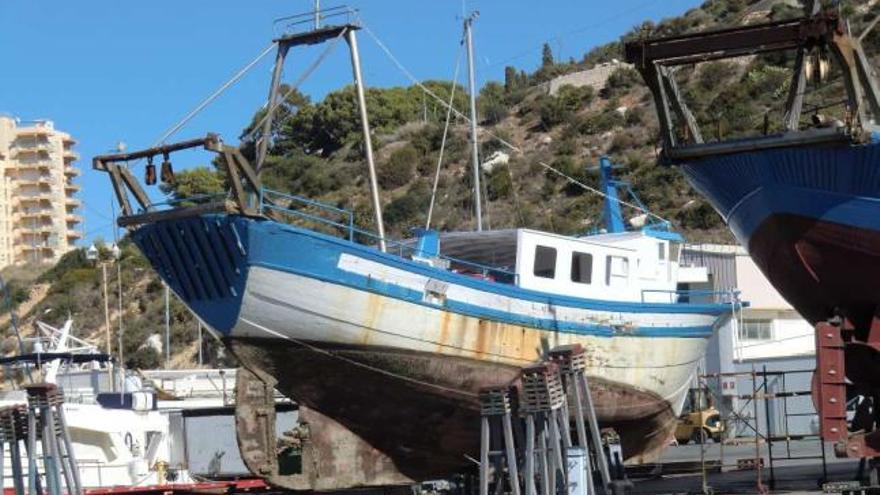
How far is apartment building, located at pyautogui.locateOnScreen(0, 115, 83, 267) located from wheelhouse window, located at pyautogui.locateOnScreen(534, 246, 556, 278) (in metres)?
105

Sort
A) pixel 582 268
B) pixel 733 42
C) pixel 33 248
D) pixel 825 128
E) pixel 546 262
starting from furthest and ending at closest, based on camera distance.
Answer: pixel 33 248, pixel 582 268, pixel 546 262, pixel 733 42, pixel 825 128

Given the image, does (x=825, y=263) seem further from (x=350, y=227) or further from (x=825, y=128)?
(x=350, y=227)

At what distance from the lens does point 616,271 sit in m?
22.6

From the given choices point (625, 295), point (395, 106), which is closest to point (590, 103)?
point (395, 106)

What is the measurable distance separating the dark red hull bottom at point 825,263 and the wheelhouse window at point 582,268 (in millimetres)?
3971

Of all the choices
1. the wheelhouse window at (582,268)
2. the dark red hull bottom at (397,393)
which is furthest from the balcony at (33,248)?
the dark red hull bottom at (397,393)

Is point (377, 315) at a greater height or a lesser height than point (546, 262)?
lesser

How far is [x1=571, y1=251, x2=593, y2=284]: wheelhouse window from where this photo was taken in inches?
861

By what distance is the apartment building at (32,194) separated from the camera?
122000 millimetres

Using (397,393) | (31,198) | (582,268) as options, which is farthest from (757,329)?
(31,198)

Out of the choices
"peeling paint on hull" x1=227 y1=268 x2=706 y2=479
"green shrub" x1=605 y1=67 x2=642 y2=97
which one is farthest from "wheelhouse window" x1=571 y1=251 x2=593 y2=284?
"green shrub" x1=605 y1=67 x2=642 y2=97

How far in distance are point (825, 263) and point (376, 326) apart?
5.99 metres

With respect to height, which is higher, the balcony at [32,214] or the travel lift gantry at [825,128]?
the balcony at [32,214]

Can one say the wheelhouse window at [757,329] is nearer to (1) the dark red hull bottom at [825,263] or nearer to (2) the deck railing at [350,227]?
(2) the deck railing at [350,227]
